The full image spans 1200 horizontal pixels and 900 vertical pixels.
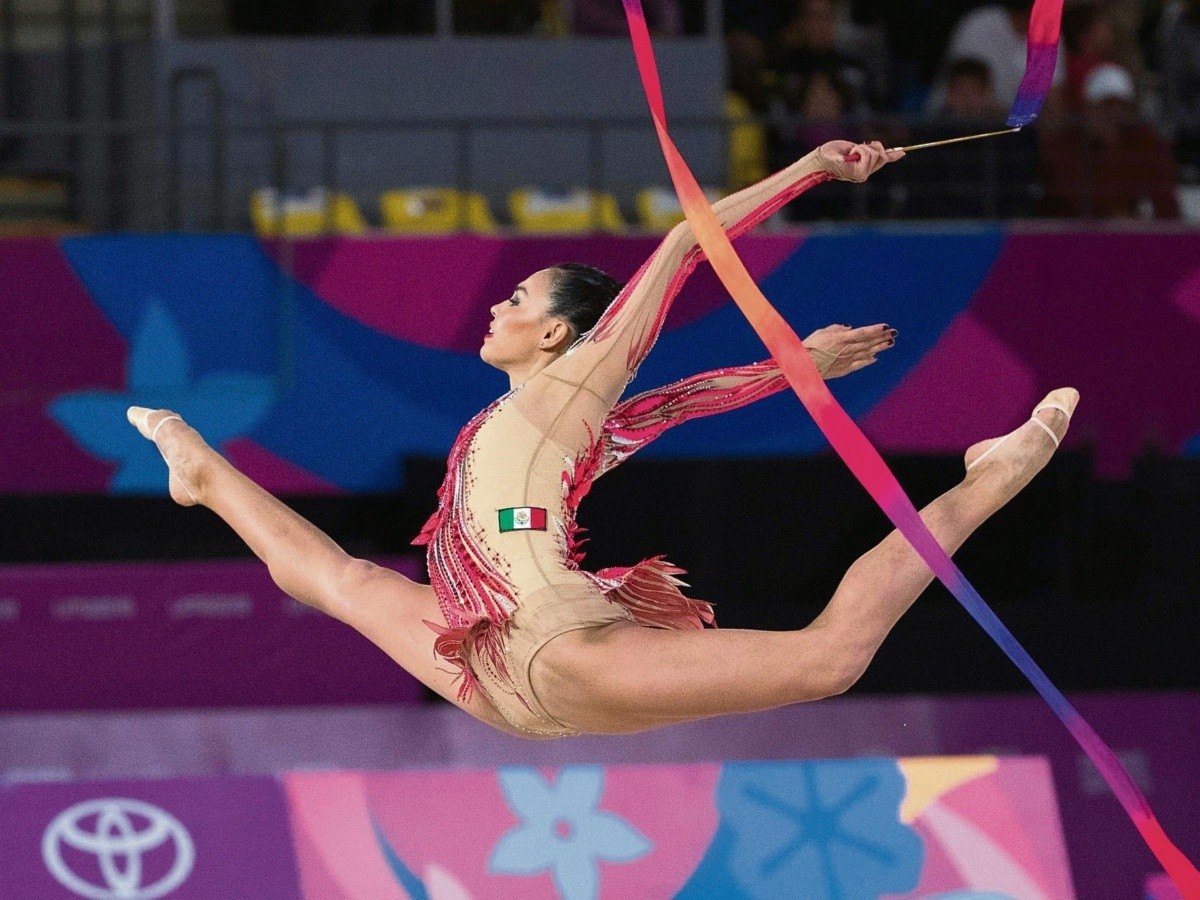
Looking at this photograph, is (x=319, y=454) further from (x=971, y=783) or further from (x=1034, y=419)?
(x=1034, y=419)

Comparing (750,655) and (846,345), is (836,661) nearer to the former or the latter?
(750,655)

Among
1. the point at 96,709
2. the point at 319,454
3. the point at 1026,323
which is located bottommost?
the point at 96,709

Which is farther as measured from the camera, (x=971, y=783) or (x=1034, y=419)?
(x=971, y=783)

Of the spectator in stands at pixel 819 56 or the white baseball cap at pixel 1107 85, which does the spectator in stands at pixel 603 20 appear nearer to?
the spectator in stands at pixel 819 56

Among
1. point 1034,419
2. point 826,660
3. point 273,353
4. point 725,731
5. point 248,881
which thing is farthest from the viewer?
point 273,353

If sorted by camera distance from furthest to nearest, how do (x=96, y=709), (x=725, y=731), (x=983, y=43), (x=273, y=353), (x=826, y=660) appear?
(x=983, y=43), (x=273, y=353), (x=96, y=709), (x=725, y=731), (x=826, y=660)

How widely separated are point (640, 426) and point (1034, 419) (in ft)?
2.27

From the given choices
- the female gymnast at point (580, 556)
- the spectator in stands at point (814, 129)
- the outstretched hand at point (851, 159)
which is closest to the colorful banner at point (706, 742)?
the female gymnast at point (580, 556)

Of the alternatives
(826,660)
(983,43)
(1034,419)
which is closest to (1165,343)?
(983,43)

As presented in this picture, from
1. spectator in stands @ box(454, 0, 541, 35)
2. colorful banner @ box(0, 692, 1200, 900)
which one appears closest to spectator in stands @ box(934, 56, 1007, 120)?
spectator in stands @ box(454, 0, 541, 35)

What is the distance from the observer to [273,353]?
6.60 meters

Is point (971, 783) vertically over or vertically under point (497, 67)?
under

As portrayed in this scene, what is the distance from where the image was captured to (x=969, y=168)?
7078 millimetres

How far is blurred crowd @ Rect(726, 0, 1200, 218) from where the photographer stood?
6.80 m
